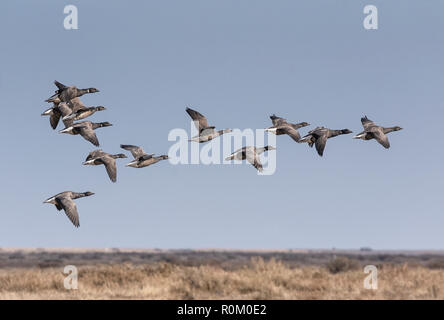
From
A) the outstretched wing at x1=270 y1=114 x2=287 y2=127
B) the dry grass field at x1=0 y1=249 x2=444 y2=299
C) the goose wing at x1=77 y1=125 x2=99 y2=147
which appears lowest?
the dry grass field at x1=0 y1=249 x2=444 y2=299

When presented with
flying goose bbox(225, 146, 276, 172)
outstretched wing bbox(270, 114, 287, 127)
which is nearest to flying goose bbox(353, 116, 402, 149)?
outstretched wing bbox(270, 114, 287, 127)

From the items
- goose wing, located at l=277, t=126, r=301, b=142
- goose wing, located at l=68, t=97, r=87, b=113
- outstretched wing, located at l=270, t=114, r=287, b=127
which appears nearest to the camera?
goose wing, located at l=277, t=126, r=301, b=142

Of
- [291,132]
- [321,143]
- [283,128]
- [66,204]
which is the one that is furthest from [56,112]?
[321,143]

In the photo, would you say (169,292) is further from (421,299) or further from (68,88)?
(68,88)

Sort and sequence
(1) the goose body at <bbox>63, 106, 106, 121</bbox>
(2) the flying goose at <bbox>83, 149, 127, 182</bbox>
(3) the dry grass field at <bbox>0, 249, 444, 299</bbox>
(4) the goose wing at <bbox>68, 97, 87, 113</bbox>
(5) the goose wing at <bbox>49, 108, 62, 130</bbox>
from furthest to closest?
1. (3) the dry grass field at <bbox>0, 249, 444, 299</bbox>
2. (4) the goose wing at <bbox>68, 97, 87, 113</bbox>
3. (5) the goose wing at <bbox>49, 108, 62, 130</bbox>
4. (1) the goose body at <bbox>63, 106, 106, 121</bbox>
5. (2) the flying goose at <bbox>83, 149, 127, 182</bbox>

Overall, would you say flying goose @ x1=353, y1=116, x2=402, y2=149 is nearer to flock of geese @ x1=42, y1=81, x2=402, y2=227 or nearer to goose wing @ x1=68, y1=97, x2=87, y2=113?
flock of geese @ x1=42, y1=81, x2=402, y2=227

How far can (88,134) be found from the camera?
17.2 m

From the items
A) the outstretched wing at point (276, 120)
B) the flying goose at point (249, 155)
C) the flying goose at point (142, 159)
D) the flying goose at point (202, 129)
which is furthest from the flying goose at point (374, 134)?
the flying goose at point (142, 159)

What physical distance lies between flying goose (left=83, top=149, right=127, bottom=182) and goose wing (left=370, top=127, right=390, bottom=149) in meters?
7.07

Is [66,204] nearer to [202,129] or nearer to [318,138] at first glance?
[202,129]

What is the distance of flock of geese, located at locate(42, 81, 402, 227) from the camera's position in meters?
16.7

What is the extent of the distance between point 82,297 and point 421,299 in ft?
54.9

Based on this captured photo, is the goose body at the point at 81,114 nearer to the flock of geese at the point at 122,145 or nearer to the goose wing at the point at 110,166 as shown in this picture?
the flock of geese at the point at 122,145

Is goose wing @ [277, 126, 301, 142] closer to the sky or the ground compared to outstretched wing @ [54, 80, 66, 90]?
closer to the ground
